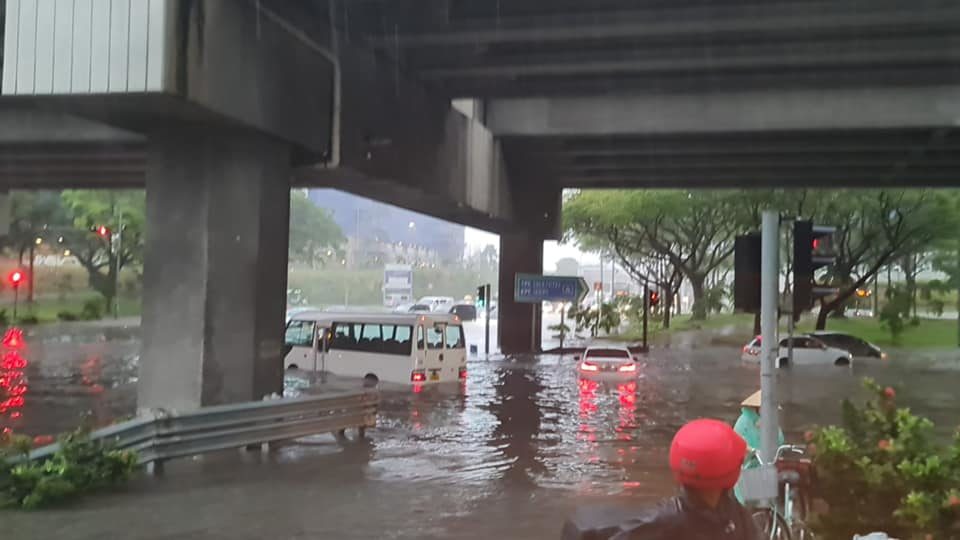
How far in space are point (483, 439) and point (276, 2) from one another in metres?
7.64

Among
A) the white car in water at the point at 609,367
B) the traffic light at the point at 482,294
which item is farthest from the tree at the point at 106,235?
the white car in water at the point at 609,367

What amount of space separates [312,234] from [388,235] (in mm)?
7994

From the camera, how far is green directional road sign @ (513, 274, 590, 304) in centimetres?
3738

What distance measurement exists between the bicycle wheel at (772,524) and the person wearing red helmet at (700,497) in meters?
2.32

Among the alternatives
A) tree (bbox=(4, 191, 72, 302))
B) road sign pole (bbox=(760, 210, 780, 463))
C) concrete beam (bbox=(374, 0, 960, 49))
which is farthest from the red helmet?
tree (bbox=(4, 191, 72, 302))

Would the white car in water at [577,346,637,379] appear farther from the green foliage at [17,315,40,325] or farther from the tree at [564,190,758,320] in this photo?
the green foliage at [17,315,40,325]

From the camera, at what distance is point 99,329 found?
51.1 m

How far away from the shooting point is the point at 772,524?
5.07 metres

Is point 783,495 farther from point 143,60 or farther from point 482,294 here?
point 482,294

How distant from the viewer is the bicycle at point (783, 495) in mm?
5121

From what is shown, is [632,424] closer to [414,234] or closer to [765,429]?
[765,429]

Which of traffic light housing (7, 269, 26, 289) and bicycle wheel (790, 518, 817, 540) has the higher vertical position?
traffic light housing (7, 269, 26, 289)

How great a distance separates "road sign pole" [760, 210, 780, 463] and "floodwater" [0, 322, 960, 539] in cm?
266

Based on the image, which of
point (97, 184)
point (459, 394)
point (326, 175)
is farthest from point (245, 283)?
point (97, 184)
